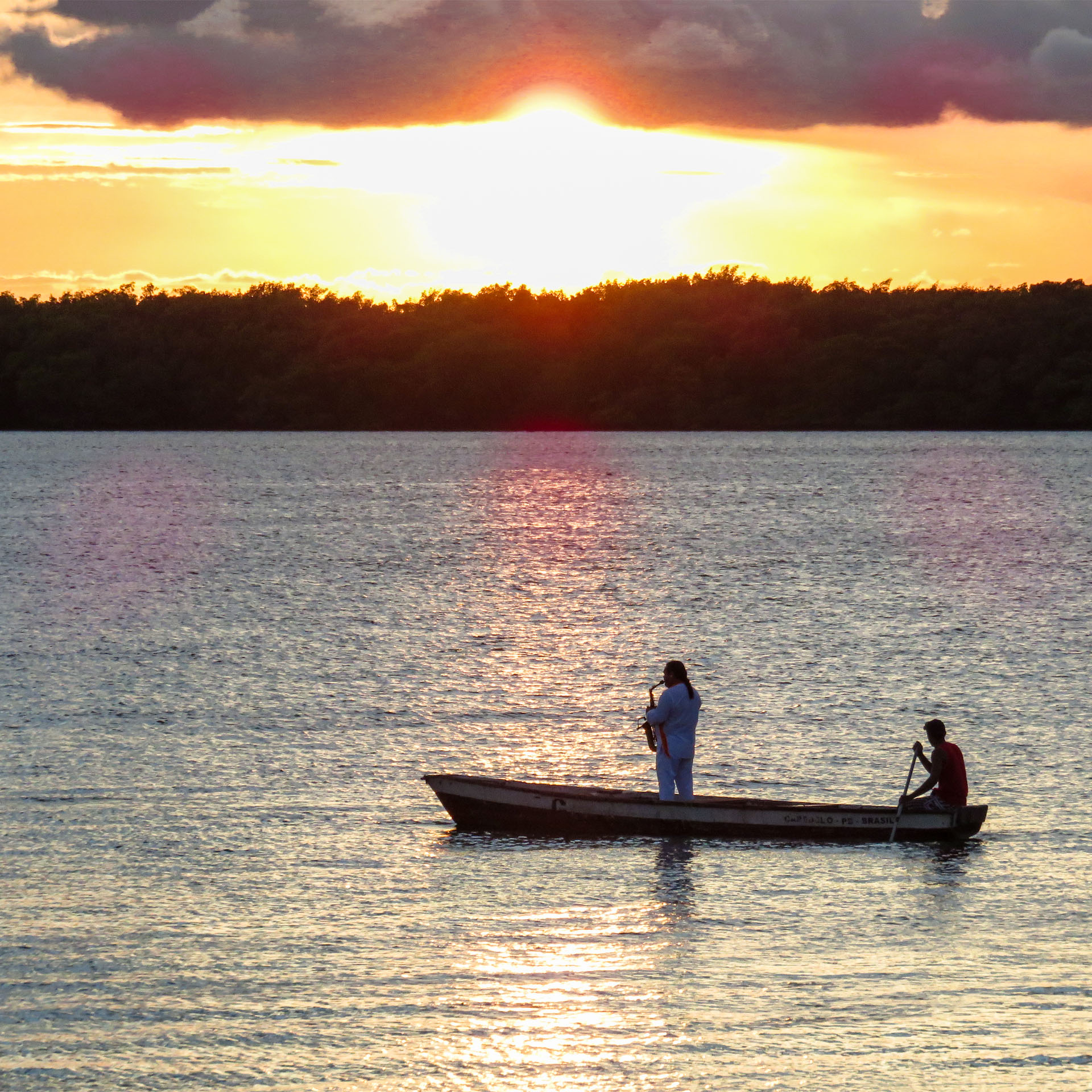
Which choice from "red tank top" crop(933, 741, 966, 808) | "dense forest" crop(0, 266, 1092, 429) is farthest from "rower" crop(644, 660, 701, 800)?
"dense forest" crop(0, 266, 1092, 429)

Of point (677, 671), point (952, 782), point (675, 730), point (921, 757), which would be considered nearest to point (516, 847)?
point (675, 730)

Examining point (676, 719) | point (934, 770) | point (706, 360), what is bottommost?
point (934, 770)

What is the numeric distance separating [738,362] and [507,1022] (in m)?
177

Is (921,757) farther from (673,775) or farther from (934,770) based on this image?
(673,775)

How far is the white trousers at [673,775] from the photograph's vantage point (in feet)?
68.8

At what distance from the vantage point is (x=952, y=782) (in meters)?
20.9

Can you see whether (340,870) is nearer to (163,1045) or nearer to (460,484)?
(163,1045)

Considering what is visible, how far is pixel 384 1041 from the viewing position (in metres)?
13.2

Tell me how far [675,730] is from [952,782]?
3.69 meters

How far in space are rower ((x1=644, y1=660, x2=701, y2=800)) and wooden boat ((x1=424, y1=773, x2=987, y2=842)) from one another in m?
0.32

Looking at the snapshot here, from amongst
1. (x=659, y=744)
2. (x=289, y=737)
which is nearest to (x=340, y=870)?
(x=659, y=744)

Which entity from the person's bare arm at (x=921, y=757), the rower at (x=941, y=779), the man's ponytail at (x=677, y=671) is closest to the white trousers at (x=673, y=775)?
the man's ponytail at (x=677, y=671)

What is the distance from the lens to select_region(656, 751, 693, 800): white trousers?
21.0 m

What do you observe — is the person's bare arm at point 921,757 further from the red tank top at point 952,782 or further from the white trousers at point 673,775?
the white trousers at point 673,775
